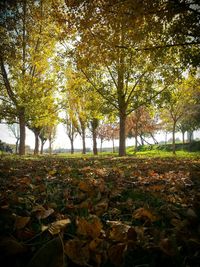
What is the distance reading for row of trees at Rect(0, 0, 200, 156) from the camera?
8.58 meters

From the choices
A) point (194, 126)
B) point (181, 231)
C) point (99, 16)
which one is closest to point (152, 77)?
point (99, 16)

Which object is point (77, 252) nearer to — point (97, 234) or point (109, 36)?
point (97, 234)

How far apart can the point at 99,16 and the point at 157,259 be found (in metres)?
9.21

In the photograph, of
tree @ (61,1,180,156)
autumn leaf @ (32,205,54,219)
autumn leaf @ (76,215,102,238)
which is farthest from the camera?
tree @ (61,1,180,156)

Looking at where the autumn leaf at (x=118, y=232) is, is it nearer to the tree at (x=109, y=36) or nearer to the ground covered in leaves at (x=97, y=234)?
the ground covered in leaves at (x=97, y=234)

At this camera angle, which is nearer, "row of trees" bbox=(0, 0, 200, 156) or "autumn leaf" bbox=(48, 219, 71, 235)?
"autumn leaf" bbox=(48, 219, 71, 235)

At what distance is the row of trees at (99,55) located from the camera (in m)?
8.58

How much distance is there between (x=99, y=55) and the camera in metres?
10.4

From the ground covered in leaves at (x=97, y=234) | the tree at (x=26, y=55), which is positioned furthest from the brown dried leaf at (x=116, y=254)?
the tree at (x=26, y=55)

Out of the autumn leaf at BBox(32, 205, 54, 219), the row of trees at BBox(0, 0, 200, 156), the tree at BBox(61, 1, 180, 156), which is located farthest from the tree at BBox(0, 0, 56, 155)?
the autumn leaf at BBox(32, 205, 54, 219)

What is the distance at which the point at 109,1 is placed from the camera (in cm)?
823

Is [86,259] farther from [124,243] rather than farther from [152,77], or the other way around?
[152,77]

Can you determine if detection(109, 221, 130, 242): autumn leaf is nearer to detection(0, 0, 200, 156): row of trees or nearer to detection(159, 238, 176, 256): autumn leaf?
detection(159, 238, 176, 256): autumn leaf

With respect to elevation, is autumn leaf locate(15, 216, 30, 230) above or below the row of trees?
below
